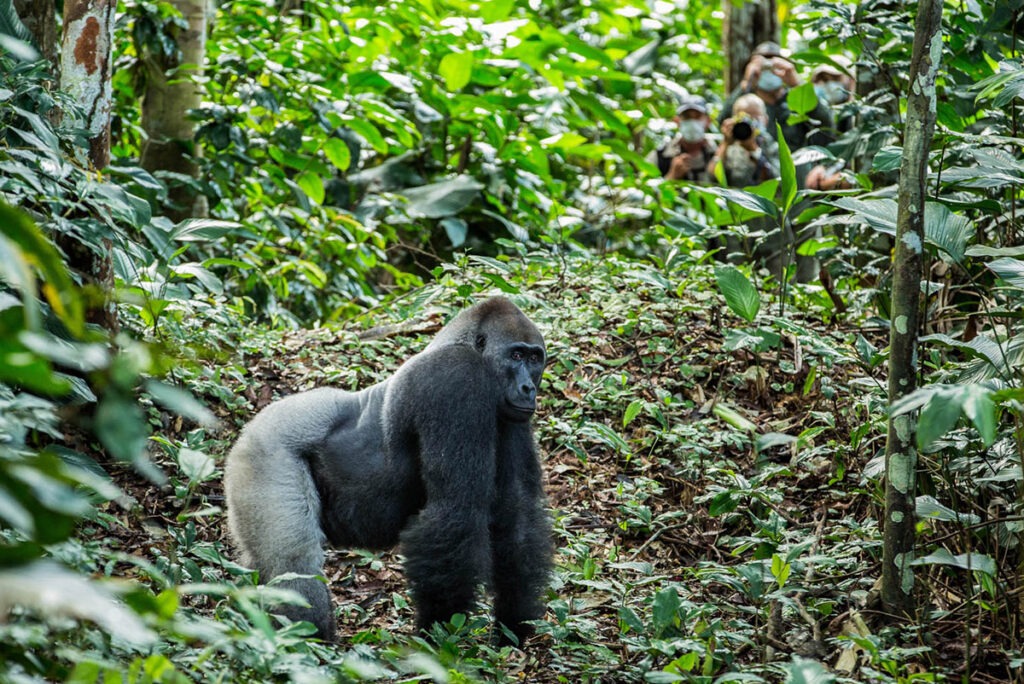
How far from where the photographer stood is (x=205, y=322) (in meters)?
5.34

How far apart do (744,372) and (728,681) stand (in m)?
2.62

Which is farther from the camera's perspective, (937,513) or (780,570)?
(780,570)

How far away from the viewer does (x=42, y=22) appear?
14.3 ft

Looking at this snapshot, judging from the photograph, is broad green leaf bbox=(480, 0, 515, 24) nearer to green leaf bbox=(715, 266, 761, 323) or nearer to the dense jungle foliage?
the dense jungle foliage

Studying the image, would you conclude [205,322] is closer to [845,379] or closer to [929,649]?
[845,379]

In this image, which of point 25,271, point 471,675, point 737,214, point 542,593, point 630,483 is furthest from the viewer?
point 737,214

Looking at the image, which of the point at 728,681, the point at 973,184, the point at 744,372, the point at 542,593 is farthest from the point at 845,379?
the point at 728,681

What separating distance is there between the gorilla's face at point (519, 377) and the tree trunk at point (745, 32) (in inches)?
324

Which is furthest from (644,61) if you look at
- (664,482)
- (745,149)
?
(664,482)

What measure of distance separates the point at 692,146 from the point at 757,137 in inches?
31.1

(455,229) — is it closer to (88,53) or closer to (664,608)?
(88,53)

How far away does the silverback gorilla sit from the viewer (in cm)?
353

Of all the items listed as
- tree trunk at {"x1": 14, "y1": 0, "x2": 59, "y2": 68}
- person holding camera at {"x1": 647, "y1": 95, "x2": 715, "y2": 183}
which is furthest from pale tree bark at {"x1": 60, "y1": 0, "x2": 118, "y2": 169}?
person holding camera at {"x1": 647, "y1": 95, "x2": 715, "y2": 183}

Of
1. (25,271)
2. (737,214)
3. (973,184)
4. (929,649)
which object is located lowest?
(929,649)
